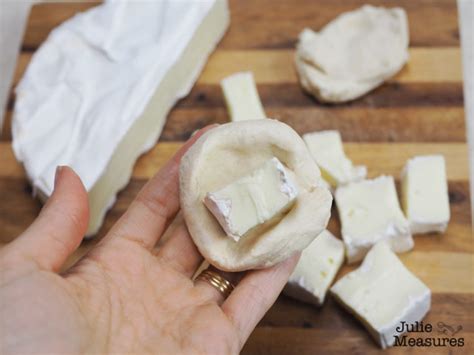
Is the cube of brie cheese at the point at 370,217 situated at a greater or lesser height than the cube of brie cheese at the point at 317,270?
greater

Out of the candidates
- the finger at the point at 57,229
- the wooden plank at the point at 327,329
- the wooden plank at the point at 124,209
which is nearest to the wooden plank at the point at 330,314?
the wooden plank at the point at 327,329

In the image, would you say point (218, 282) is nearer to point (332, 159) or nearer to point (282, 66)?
point (332, 159)

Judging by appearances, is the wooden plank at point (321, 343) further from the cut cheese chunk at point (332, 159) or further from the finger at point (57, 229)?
the finger at point (57, 229)

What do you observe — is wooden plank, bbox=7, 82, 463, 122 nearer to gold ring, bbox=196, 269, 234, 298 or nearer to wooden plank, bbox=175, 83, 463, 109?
wooden plank, bbox=175, 83, 463, 109

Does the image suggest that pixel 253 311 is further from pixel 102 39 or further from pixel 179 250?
pixel 102 39

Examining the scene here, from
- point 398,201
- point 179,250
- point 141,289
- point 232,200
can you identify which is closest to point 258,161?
point 232,200

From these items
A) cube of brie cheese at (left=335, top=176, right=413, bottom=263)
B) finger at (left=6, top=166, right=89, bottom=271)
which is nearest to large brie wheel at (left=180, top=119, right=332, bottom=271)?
finger at (left=6, top=166, right=89, bottom=271)

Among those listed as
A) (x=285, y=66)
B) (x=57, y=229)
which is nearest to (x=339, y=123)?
(x=285, y=66)

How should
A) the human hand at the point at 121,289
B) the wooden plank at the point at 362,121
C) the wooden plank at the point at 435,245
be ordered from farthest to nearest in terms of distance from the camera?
the wooden plank at the point at 362,121 < the wooden plank at the point at 435,245 < the human hand at the point at 121,289
